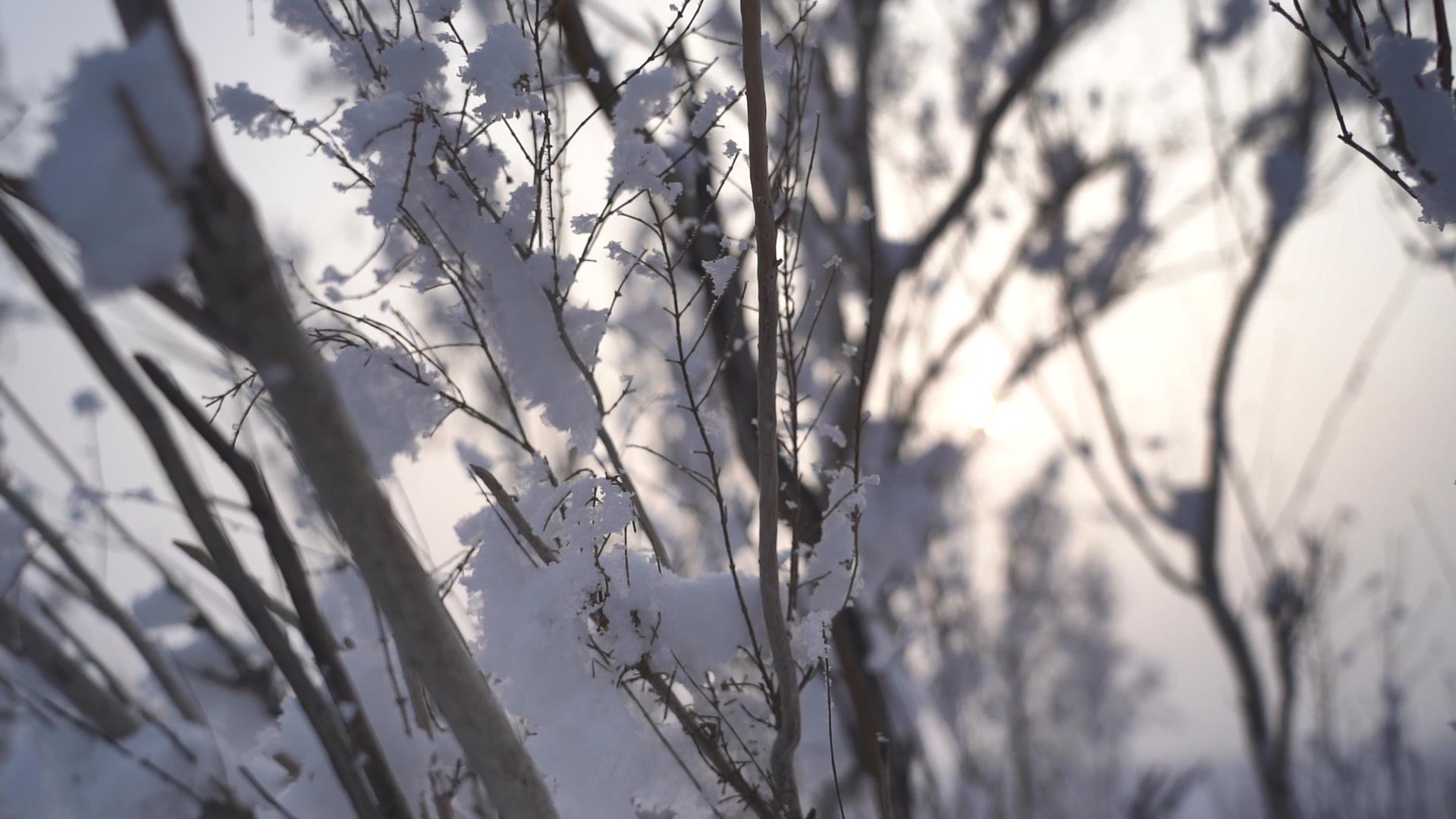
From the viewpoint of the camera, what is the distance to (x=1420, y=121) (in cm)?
97

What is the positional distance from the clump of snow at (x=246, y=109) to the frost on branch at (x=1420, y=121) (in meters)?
1.30

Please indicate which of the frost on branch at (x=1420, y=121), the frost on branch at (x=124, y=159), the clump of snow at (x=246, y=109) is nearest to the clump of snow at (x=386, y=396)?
the clump of snow at (x=246, y=109)

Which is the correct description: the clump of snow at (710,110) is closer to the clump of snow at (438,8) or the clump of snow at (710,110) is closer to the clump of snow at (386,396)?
the clump of snow at (438,8)

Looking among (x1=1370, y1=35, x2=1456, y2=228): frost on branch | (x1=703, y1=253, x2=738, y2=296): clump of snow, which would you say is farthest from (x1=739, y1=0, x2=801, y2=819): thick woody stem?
→ (x1=1370, y1=35, x2=1456, y2=228): frost on branch

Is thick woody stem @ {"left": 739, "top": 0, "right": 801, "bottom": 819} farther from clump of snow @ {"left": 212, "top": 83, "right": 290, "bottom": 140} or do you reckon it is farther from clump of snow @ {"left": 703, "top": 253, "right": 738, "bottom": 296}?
clump of snow @ {"left": 212, "top": 83, "right": 290, "bottom": 140}

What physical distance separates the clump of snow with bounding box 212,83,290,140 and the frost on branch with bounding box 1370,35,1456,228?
1.30 meters

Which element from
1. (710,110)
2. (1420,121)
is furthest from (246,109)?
(1420,121)

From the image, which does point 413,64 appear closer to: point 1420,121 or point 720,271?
point 720,271

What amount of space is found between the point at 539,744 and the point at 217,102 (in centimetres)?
81

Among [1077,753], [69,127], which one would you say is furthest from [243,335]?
[1077,753]

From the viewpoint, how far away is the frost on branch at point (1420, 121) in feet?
3.12

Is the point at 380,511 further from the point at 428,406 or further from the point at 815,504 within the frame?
the point at 815,504

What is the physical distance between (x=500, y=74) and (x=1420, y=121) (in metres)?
1.08

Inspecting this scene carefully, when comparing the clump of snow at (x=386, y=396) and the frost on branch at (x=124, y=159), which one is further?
the clump of snow at (x=386, y=396)
